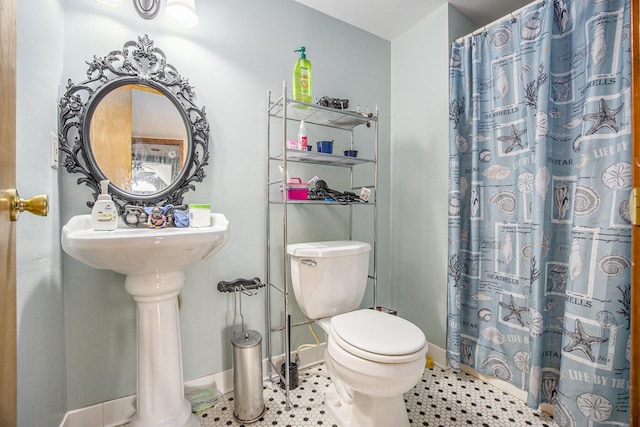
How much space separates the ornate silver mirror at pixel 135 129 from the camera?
1187mm

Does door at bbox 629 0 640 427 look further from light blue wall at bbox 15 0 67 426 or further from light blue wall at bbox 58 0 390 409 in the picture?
light blue wall at bbox 15 0 67 426

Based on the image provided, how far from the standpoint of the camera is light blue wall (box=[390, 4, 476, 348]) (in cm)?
176

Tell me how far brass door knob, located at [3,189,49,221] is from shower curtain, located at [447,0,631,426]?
170 cm

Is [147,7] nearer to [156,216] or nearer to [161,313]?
[156,216]

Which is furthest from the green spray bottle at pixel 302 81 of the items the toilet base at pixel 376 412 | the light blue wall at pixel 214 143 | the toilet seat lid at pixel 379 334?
the toilet base at pixel 376 412

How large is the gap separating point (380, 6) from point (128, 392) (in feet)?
8.26

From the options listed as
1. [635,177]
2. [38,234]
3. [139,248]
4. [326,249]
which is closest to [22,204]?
[139,248]

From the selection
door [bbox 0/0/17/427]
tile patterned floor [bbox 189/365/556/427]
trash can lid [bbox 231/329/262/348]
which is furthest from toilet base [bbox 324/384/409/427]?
door [bbox 0/0/17/427]

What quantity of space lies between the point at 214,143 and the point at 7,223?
3.34 feet

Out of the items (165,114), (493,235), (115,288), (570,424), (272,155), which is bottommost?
(570,424)

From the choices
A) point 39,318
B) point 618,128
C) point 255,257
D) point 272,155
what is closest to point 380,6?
point 272,155

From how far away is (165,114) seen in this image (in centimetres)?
136

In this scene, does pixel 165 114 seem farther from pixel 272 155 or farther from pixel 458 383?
pixel 458 383

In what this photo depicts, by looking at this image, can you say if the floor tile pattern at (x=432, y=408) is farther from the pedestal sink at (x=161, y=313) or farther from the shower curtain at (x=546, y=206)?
the pedestal sink at (x=161, y=313)
